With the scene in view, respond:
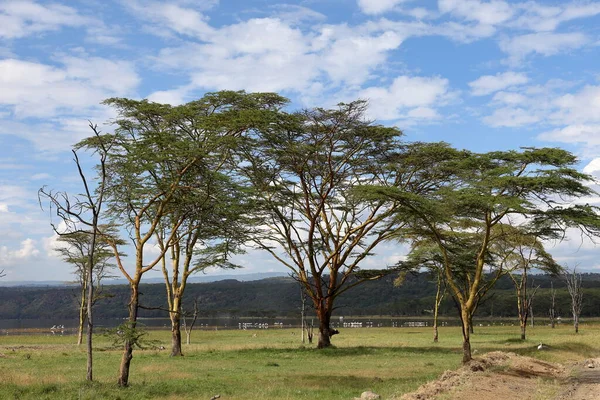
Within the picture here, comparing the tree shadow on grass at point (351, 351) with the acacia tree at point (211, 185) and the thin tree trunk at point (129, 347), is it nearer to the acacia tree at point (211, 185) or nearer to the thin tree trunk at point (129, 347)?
the acacia tree at point (211, 185)

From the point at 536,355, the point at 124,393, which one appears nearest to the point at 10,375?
the point at 124,393

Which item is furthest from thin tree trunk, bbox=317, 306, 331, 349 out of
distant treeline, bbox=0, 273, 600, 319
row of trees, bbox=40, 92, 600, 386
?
distant treeline, bbox=0, 273, 600, 319

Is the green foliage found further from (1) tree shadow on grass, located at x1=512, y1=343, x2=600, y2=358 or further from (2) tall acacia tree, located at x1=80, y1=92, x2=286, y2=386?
(1) tree shadow on grass, located at x1=512, y1=343, x2=600, y2=358

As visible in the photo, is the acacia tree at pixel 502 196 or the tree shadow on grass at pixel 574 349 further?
the tree shadow on grass at pixel 574 349

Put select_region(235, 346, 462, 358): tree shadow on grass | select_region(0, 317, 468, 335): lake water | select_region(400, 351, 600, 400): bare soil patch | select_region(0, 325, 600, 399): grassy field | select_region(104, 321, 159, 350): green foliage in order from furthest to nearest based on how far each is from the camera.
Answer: select_region(0, 317, 468, 335): lake water, select_region(235, 346, 462, 358): tree shadow on grass, select_region(104, 321, 159, 350): green foliage, select_region(0, 325, 600, 399): grassy field, select_region(400, 351, 600, 400): bare soil patch

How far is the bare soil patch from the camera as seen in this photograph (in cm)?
1457

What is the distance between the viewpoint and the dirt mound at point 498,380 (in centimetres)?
1443

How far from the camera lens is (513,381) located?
17734mm

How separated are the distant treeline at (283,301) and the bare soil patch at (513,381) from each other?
6975 centimetres

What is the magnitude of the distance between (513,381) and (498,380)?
2.65 ft

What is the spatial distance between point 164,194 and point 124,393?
18.7 ft

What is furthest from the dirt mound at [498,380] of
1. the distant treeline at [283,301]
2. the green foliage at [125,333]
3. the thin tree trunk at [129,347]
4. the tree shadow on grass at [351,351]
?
the distant treeline at [283,301]

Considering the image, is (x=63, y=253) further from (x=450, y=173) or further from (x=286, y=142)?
(x=450, y=173)

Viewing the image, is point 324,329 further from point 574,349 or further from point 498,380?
point 498,380
